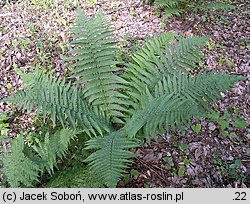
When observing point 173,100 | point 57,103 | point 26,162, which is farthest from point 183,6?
point 26,162

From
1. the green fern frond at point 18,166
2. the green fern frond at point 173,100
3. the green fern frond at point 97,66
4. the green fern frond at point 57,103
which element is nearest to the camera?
the green fern frond at point 18,166

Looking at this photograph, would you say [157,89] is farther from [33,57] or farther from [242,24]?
[242,24]

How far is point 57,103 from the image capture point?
3.28m

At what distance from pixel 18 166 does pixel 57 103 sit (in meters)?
0.82

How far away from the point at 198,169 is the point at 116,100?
1.18m

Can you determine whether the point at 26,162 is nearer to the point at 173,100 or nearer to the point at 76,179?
the point at 76,179

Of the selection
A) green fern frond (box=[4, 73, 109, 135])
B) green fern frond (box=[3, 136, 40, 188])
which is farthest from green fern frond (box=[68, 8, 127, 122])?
green fern frond (box=[3, 136, 40, 188])

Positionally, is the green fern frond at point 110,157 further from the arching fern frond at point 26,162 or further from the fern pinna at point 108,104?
the arching fern frond at point 26,162

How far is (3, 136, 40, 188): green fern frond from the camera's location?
2684 millimetres

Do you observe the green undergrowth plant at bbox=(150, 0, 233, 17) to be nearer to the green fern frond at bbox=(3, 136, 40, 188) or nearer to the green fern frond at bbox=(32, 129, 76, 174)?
the green fern frond at bbox=(32, 129, 76, 174)

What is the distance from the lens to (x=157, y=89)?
11.2 ft

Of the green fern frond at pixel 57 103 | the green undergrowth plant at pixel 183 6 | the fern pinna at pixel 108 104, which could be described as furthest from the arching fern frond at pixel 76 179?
the green undergrowth plant at pixel 183 6

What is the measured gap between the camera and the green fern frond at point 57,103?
315 centimetres
